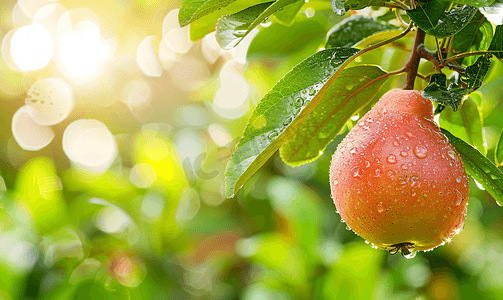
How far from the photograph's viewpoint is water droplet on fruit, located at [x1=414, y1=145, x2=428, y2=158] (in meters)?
0.51

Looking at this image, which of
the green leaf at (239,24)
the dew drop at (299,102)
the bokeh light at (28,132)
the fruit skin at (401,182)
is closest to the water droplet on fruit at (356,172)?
the fruit skin at (401,182)

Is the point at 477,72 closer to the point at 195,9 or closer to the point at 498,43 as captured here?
the point at 498,43

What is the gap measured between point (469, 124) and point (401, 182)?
1.27 ft

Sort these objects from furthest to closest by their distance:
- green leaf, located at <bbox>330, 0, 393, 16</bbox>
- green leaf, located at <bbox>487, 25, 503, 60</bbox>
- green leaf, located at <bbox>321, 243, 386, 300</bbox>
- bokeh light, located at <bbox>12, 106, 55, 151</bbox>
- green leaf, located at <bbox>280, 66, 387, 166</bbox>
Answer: bokeh light, located at <bbox>12, 106, 55, 151</bbox> → green leaf, located at <bbox>321, 243, 386, 300</bbox> → green leaf, located at <bbox>280, 66, 387, 166</bbox> → green leaf, located at <bbox>487, 25, 503, 60</bbox> → green leaf, located at <bbox>330, 0, 393, 16</bbox>

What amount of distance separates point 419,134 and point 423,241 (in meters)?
0.15

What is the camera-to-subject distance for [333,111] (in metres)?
0.71

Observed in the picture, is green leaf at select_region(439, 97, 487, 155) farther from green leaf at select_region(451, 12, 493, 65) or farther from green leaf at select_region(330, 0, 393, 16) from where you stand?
green leaf at select_region(330, 0, 393, 16)

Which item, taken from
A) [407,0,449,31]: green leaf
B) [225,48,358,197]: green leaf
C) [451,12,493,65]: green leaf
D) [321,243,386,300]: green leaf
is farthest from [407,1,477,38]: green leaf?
[321,243,386,300]: green leaf

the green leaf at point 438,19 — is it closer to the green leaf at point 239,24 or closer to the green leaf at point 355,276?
the green leaf at point 239,24

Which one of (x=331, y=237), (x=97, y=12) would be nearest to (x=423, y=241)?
(x=331, y=237)

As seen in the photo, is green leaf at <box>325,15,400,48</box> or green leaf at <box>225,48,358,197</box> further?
green leaf at <box>325,15,400,48</box>

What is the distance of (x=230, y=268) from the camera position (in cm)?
176

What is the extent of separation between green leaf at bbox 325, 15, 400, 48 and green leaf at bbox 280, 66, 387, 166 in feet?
0.42

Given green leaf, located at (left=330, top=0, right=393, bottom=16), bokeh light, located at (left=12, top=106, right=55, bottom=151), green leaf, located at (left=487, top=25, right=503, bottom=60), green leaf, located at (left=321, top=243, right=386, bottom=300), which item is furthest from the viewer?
bokeh light, located at (left=12, top=106, right=55, bottom=151)
